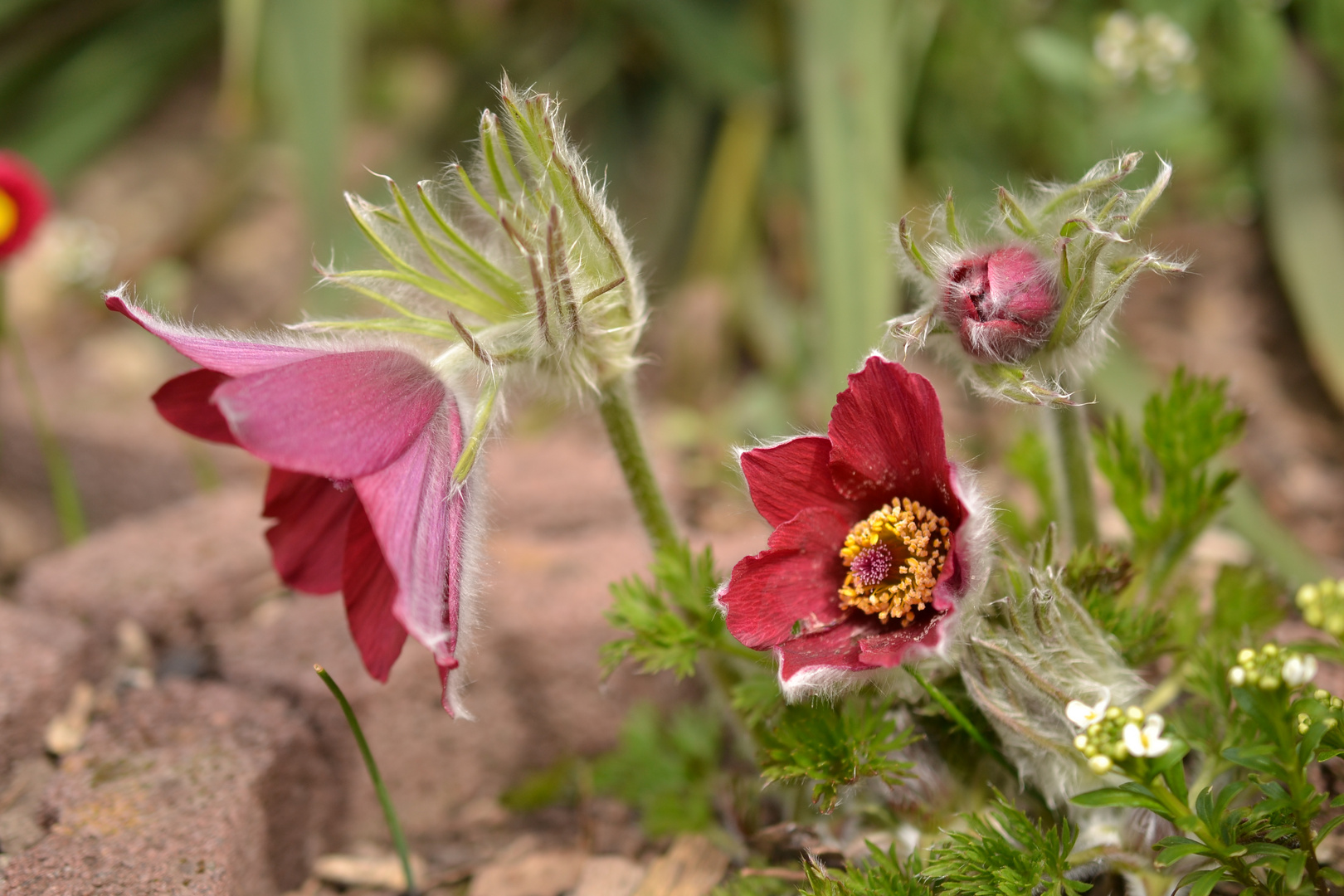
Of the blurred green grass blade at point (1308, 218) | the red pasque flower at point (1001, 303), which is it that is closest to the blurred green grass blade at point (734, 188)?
the blurred green grass blade at point (1308, 218)

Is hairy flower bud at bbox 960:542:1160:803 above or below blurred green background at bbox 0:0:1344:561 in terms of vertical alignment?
below

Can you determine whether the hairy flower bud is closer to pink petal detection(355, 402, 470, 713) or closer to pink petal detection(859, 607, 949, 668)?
pink petal detection(859, 607, 949, 668)

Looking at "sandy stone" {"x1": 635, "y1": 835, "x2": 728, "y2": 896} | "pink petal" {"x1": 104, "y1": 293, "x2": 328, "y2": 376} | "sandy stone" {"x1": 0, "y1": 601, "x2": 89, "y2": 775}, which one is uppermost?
"pink petal" {"x1": 104, "y1": 293, "x2": 328, "y2": 376}

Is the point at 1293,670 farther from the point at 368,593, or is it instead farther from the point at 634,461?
the point at 368,593

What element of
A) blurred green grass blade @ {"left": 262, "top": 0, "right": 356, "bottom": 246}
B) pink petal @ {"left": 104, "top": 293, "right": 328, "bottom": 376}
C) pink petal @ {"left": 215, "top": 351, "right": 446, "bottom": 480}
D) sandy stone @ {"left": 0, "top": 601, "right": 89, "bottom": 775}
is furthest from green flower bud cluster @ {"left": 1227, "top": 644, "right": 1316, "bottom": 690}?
blurred green grass blade @ {"left": 262, "top": 0, "right": 356, "bottom": 246}

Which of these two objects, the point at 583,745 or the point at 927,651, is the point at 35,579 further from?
the point at 927,651

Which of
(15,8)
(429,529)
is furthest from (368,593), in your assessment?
(15,8)

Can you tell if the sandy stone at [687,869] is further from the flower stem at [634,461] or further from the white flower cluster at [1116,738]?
the white flower cluster at [1116,738]
